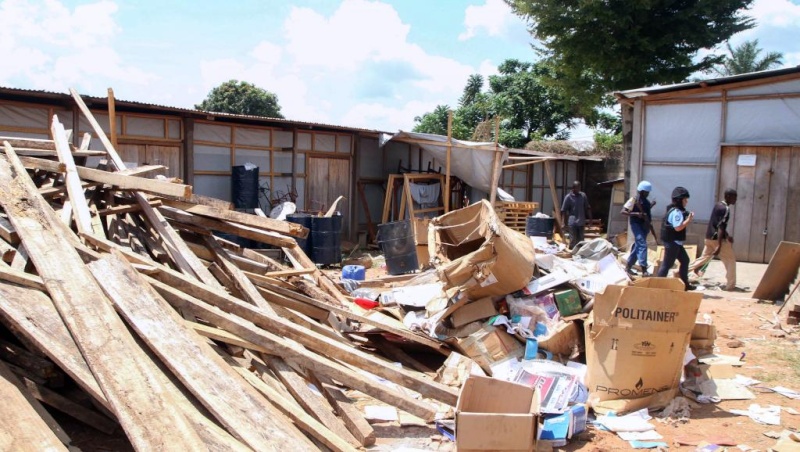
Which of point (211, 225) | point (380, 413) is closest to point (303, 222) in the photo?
point (211, 225)

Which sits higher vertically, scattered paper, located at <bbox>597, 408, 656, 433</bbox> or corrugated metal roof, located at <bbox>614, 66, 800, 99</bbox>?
corrugated metal roof, located at <bbox>614, 66, 800, 99</bbox>

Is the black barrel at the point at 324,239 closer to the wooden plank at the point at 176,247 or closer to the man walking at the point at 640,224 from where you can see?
the man walking at the point at 640,224

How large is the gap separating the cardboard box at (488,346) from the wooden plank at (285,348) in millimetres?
1553

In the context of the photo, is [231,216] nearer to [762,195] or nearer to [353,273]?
[353,273]

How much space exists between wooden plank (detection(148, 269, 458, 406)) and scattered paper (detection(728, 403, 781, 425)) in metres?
2.35

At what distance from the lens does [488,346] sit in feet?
18.1

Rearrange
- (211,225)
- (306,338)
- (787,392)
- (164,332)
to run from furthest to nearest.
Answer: (211,225), (787,392), (306,338), (164,332)

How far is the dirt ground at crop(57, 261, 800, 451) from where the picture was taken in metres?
3.97

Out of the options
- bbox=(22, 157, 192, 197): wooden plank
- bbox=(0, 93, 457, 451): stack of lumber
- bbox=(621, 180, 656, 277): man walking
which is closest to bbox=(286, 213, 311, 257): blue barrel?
bbox=(0, 93, 457, 451): stack of lumber

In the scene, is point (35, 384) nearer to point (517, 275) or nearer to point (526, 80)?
point (517, 275)

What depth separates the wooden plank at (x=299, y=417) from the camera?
10.9ft

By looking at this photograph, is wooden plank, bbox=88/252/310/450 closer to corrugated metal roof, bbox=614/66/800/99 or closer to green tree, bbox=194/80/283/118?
corrugated metal roof, bbox=614/66/800/99

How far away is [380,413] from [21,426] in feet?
8.24

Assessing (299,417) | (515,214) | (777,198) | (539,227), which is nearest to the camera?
(299,417)
